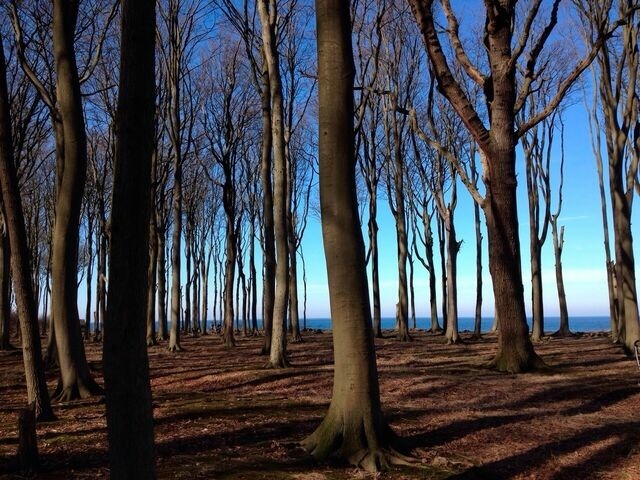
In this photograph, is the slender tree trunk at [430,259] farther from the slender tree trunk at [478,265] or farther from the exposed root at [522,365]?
the exposed root at [522,365]

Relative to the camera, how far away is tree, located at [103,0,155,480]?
292cm

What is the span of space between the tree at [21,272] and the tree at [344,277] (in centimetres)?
342

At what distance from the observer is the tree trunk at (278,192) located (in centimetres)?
1127

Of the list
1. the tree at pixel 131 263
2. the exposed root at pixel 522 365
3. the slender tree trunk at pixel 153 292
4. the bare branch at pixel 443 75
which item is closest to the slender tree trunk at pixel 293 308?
the slender tree trunk at pixel 153 292

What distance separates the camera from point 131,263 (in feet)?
9.90

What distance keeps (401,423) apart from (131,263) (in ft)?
15.0

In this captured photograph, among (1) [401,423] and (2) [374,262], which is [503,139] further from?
(2) [374,262]

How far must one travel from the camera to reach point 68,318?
866 cm

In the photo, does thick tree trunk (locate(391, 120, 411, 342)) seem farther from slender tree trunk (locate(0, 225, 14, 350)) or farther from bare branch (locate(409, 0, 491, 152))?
slender tree trunk (locate(0, 225, 14, 350))

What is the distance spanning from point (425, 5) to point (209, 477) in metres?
9.45

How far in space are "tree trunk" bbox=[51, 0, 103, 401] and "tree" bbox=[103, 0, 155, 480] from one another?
245 inches

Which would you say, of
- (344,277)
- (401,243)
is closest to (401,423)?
(344,277)

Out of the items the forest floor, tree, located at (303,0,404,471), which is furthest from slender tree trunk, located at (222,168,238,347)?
tree, located at (303,0,404,471)

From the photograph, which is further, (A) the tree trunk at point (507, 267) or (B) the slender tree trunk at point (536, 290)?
(B) the slender tree trunk at point (536, 290)
